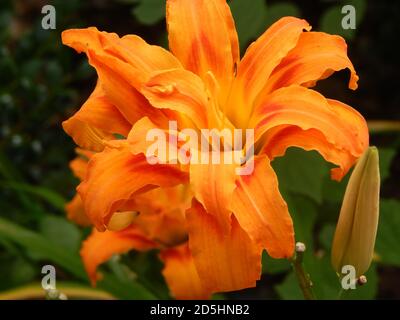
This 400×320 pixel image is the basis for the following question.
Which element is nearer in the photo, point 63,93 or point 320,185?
point 320,185

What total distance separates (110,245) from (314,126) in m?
0.33

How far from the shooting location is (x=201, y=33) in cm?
71

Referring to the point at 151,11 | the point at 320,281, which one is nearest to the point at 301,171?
the point at 320,281

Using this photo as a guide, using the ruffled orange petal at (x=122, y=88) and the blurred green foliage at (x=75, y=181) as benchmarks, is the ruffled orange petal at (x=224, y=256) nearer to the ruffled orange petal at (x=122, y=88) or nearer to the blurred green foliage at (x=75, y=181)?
the ruffled orange petal at (x=122, y=88)

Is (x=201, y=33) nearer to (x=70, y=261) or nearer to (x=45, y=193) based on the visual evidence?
(x=70, y=261)

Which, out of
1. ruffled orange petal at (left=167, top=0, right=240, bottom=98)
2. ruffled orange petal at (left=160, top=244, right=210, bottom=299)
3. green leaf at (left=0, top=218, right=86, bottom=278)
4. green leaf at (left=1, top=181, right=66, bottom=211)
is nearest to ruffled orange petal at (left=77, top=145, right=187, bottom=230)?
ruffled orange petal at (left=167, top=0, right=240, bottom=98)

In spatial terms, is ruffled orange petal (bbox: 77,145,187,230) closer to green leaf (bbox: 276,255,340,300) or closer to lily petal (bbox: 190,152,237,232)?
lily petal (bbox: 190,152,237,232)

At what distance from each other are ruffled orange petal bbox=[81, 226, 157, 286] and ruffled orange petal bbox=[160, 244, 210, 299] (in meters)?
0.02

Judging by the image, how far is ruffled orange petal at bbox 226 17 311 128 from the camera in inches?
27.1

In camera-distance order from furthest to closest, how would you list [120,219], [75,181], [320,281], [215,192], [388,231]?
1. [75,181]
2. [388,231]
3. [320,281]
4. [120,219]
5. [215,192]

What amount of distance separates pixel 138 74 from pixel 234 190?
0.40 feet

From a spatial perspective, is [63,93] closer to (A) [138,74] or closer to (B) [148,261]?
(B) [148,261]

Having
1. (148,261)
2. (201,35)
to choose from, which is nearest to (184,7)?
(201,35)
